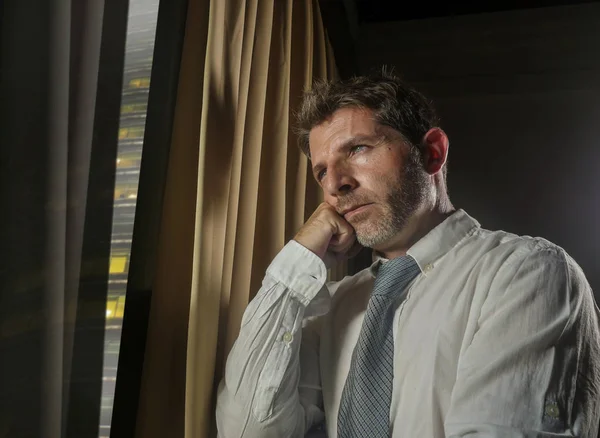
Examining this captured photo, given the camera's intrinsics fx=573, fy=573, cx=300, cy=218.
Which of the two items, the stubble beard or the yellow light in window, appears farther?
the stubble beard

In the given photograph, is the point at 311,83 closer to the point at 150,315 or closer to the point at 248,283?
the point at 248,283

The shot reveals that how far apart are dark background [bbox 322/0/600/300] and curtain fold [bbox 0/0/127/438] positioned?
109 cm

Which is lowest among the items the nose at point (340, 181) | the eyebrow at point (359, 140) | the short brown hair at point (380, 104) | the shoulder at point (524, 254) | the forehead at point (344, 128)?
the shoulder at point (524, 254)

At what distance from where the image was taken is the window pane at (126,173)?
0.71 meters

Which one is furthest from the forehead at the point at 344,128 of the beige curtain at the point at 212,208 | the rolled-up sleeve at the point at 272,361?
the rolled-up sleeve at the point at 272,361

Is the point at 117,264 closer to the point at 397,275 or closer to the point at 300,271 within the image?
the point at 300,271

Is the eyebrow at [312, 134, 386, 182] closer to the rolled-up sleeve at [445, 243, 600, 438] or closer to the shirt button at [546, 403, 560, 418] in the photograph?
the rolled-up sleeve at [445, 243, 600, 438]

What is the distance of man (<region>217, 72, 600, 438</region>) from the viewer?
74cm

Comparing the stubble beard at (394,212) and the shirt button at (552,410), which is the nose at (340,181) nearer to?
the stubble beard at (394,212)

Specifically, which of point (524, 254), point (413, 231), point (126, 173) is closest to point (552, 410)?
point (524, 254)

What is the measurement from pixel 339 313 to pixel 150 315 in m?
0.38

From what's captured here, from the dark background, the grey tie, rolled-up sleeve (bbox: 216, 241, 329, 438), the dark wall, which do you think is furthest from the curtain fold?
the dark wall

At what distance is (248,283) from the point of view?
102 cm

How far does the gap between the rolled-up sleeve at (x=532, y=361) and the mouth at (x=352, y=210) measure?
264 mm
